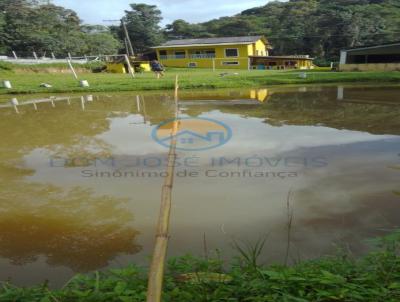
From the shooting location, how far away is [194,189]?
15.6ft

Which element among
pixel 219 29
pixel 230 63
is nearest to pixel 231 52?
pixel 230 63

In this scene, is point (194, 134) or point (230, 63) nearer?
point (194, 134)

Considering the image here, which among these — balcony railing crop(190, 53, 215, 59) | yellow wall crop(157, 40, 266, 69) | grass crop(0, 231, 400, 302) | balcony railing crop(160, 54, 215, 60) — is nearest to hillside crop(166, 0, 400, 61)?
yellow wall crop(157, 40, 266, 69)

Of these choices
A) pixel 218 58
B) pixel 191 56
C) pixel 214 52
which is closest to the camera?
pixel 218 58

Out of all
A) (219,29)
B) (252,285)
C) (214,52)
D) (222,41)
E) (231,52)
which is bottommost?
(252,285)

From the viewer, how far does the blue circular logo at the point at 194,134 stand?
6934 mm

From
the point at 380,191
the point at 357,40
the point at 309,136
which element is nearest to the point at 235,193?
the point at 380,191

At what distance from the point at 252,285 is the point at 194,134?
226 inches

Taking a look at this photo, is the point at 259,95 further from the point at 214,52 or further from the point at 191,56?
the point at 191,56

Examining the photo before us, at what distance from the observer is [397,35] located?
4044 centimetres

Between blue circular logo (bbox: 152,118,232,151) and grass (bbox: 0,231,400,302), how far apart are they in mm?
3755

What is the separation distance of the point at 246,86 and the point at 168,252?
15.2 m

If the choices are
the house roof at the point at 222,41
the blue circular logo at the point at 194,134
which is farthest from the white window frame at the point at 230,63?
the blue circular logo at the point at 194,134

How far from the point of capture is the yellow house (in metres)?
37.6
